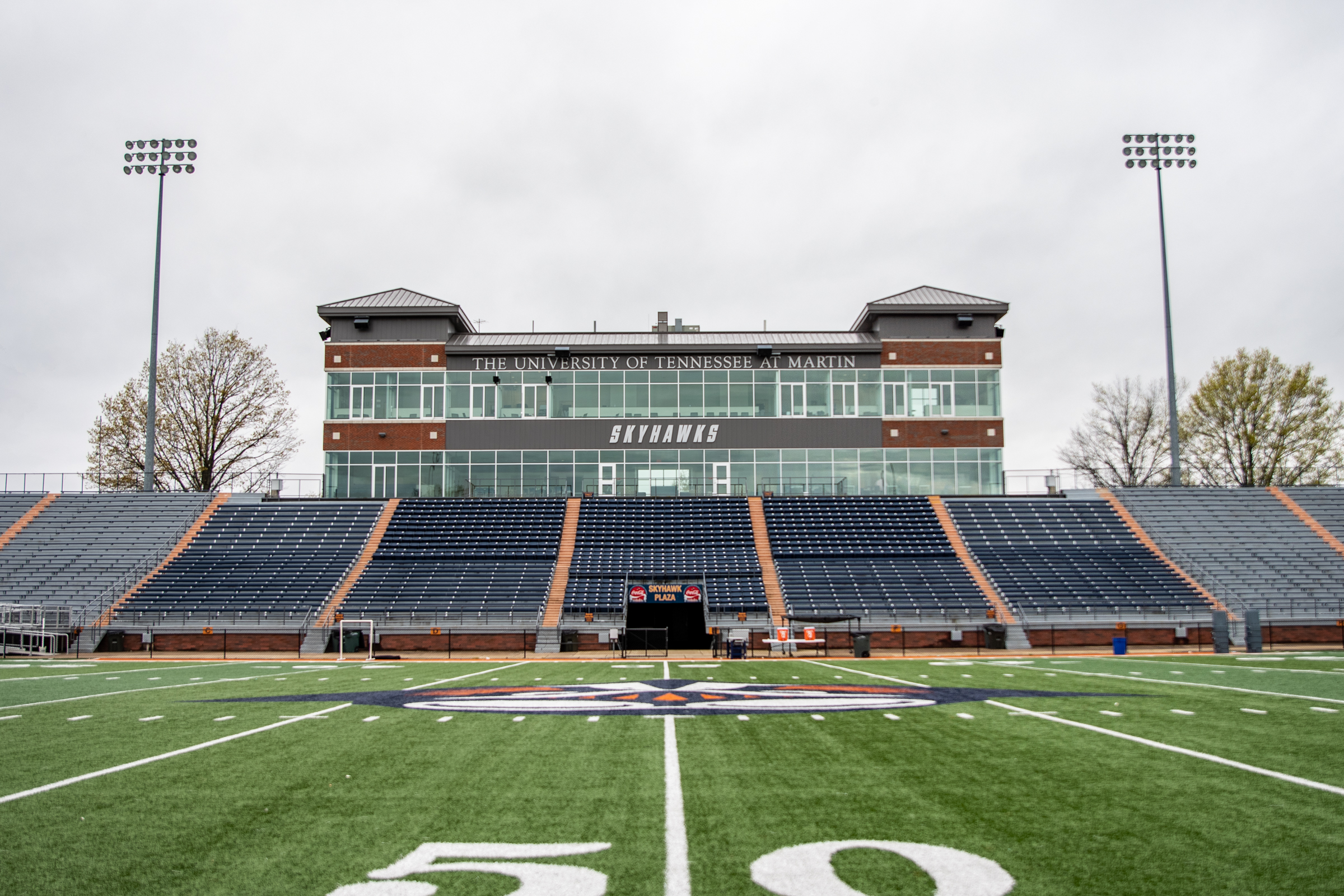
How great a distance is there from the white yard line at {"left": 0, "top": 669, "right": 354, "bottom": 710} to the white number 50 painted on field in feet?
40.3

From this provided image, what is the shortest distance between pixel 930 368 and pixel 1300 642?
819 inches

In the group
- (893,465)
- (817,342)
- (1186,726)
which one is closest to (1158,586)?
(893,465)

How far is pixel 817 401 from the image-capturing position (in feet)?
158

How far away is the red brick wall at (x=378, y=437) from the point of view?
4753 centimetres

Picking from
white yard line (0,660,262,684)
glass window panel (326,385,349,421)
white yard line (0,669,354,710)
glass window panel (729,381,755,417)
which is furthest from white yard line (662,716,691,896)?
glass window panel (326,385,349,421)

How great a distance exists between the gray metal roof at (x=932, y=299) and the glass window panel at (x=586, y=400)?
1546 centimetres

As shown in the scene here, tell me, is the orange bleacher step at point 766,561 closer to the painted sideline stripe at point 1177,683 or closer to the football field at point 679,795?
the painted sideline stripe at point 1177,683

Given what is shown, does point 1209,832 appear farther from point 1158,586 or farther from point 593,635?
point 1158,586

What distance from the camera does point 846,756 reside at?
32.6ft

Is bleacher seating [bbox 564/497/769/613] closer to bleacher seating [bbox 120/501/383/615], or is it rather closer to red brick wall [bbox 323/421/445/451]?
red brick wall [bbox 323/421/445/451]

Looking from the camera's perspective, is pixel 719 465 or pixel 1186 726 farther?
pixel 719 465

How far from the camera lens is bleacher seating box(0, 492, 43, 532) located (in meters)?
42.2

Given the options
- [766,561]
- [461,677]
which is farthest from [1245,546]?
[461,677]

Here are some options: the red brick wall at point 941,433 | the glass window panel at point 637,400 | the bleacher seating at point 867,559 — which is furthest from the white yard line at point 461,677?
the red brick wall at point 941,433
